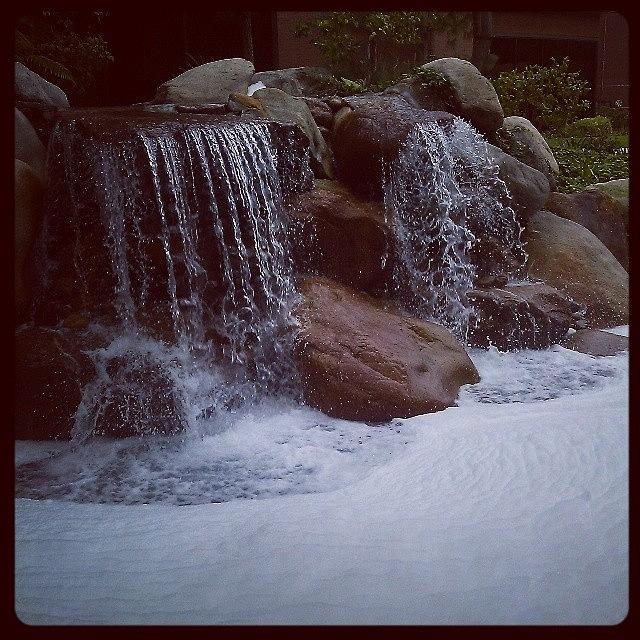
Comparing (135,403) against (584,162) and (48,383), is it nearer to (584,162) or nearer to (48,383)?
(48,383)

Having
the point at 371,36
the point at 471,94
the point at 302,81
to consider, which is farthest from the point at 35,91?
the point at 471,94

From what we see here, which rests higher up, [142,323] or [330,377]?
[142,323]

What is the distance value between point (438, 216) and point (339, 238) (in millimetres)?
1042

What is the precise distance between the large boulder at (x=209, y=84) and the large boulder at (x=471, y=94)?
1.79 metres

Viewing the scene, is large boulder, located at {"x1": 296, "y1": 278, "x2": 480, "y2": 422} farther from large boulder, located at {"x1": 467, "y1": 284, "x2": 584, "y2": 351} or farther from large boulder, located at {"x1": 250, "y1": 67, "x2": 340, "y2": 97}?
large boulder, located at {"x1": 250, "y1": 67, "x2": 340, "y2": 97}

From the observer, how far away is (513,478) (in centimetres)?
212

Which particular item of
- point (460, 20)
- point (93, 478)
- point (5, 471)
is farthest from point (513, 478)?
point (460, 20)

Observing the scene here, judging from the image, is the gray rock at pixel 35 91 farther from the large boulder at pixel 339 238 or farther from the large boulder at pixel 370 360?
the large boulder at pixel 370 360

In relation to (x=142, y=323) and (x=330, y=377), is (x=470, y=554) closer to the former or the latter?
(x=330, y=377)

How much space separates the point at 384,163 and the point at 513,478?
3.43m

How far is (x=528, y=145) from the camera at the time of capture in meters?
6.82

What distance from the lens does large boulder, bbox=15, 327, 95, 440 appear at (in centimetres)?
361

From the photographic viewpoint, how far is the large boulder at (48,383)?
3609mm

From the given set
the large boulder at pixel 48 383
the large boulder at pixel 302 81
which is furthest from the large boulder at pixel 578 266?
the large boulder at pixel 48 383
